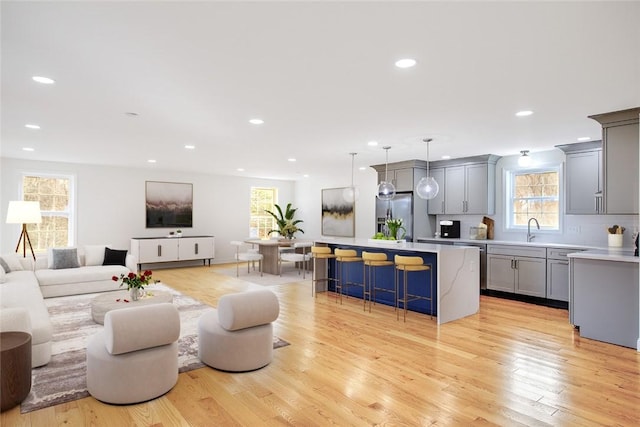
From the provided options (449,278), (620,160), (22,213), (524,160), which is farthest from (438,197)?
(22,213)

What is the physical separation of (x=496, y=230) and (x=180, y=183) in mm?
7572

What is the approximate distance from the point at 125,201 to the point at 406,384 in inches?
324

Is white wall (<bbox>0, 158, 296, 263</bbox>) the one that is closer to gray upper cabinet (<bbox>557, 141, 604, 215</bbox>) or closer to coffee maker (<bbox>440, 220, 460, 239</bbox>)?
coffee maker (<bbox>440, 220, 460, 239</bbox>)

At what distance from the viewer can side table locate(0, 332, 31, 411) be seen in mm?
2549

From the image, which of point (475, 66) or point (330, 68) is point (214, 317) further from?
point (475, 66)

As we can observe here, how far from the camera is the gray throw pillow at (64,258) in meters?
6.49

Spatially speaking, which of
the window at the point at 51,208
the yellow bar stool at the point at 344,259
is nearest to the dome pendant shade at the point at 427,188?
the yellow bar stool at the point at 344,259

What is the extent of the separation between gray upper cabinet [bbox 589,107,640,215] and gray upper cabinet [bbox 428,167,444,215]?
3.41 meters

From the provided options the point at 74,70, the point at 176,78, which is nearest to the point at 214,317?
the point at 176,78

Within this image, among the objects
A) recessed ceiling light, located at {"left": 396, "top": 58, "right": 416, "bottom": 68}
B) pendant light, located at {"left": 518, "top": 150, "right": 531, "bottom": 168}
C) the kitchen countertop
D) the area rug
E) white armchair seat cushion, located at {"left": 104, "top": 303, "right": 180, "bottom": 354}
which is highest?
recessed ceiling light, located at {"left": 396, "top": 58, "right": 416, "bottom": 68}

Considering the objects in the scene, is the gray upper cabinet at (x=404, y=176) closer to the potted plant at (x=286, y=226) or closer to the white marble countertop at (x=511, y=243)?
the white marble countertop at (x=511, y=243)

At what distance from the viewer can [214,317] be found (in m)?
3.47

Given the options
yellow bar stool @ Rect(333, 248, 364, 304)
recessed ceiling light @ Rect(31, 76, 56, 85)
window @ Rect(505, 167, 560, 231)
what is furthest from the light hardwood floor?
recessed ceiling light @ Rect(31, 76, 56, 85)

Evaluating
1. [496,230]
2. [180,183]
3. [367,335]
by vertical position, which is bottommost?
[367,335]
